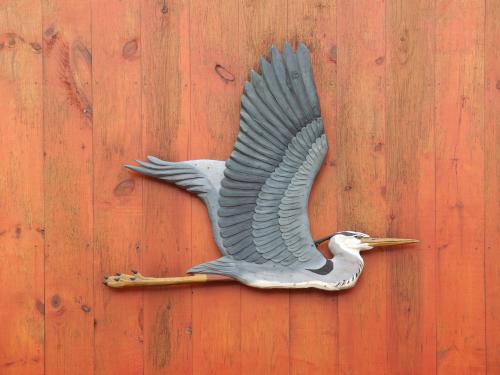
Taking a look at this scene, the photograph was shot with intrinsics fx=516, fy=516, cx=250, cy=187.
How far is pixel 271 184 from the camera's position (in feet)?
3.54

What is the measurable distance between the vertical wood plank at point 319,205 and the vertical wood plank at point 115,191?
34 cm

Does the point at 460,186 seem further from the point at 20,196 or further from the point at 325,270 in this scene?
the point at 20,196

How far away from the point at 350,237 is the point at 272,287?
0.64 ft

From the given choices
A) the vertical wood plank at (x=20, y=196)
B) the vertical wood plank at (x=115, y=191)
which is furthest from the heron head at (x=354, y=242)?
the vertical wood plank at (x=20, y=196)

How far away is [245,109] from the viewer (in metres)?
1.07

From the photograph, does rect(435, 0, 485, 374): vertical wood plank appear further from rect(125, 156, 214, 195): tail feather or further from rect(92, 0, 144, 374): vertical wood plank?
rect(92, 0, 144, 374): vertical wood plank

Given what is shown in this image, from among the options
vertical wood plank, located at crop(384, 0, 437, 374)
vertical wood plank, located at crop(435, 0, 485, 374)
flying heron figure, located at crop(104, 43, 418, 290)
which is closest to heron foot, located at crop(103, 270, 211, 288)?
flying heron figure, located at crop(104, 43, 418, 290)

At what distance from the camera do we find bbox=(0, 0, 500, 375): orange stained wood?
1.08 metres

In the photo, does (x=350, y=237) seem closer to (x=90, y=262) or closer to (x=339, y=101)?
(x=339, y=101)

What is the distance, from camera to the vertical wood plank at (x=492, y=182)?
1152mm

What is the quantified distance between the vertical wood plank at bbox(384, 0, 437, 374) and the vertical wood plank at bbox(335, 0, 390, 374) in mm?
20

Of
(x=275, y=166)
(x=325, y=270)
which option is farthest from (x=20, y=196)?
(x=325, y=270)

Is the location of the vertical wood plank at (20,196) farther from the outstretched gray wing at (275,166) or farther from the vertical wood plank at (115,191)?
the outstretched gray wing at (275,166)

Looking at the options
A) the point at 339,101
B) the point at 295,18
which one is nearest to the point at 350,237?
the point at 339,101
